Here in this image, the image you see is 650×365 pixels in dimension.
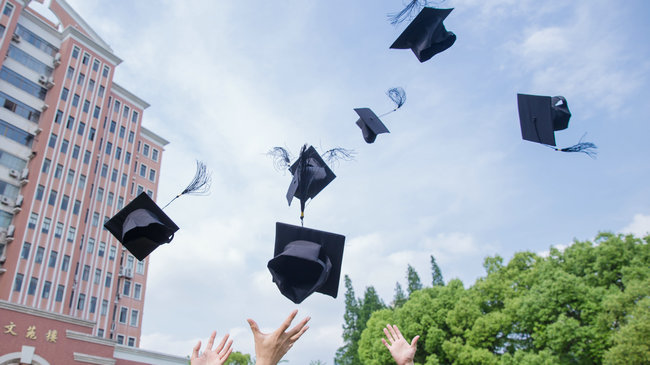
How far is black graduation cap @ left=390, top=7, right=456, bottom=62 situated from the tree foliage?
11.3m

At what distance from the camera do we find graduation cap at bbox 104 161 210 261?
18.2ft

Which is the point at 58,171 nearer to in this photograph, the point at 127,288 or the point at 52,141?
the point at 52,141

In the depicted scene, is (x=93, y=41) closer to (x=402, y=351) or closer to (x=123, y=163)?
(x=123, y=163)

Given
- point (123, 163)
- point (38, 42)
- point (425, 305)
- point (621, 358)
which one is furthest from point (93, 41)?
point (621, 358)

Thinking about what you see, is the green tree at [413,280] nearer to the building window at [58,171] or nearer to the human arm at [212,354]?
the building window at [58,171]

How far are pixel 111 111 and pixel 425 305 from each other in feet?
96.7

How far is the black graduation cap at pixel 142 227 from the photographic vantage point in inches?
219

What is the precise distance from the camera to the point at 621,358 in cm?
1272

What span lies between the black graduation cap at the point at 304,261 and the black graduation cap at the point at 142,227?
1774 millimetres

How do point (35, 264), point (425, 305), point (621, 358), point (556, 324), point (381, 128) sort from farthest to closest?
point (35, 264)
point (425, 305)
point (556, 324)
point (621, 358)
point (381, 128)

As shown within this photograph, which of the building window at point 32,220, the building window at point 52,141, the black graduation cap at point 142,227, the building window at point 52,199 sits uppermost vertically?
the building window at point 52,141

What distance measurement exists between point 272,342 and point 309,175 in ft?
13.1

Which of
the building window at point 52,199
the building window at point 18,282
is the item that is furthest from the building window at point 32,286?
the building window at point 52,199

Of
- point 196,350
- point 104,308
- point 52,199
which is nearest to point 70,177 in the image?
point 52,199
